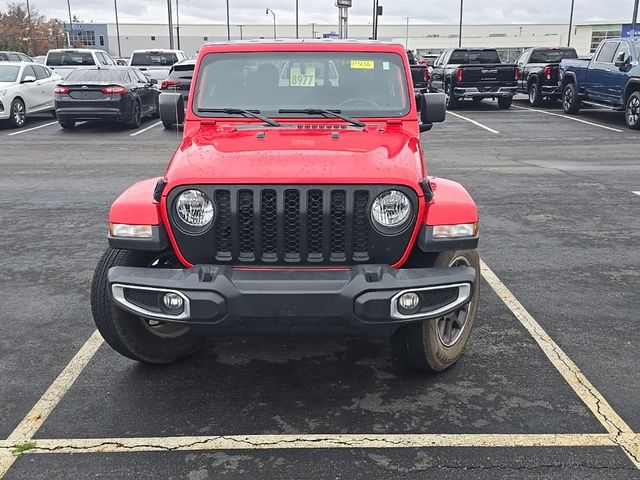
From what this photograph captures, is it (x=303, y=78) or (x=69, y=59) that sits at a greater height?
(x=303, y=78)

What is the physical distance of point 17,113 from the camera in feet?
57.6

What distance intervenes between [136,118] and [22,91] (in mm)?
3097

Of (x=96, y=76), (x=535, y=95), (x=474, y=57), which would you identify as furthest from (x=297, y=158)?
(x=535, y=95)

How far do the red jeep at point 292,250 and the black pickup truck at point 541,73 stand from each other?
19.3 metres

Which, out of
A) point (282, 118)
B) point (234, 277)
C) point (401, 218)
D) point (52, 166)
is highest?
point (282, 118)

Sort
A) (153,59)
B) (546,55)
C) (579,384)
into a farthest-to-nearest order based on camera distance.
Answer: (153,59), (546,55), (579,384)

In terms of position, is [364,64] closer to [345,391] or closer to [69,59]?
[345,391]

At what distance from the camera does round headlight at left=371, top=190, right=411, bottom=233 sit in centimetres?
346

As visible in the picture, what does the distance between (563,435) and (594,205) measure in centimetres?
585

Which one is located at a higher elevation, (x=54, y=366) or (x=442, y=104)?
(x=442, y=104)

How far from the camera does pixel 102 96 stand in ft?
53.0

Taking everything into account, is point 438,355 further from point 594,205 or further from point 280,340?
point 594,205

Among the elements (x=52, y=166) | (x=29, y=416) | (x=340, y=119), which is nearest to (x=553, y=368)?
(x=340, y=119)

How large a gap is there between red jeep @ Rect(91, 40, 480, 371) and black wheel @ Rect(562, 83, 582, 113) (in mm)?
17196
